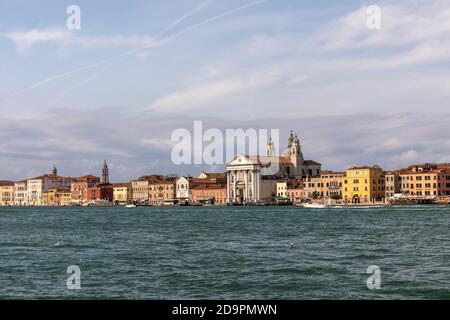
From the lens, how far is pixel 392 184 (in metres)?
85.8

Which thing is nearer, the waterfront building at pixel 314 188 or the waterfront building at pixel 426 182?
the waterfront building at pixel 426 182

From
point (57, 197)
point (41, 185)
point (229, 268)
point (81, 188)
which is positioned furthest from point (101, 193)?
point (229, 268)

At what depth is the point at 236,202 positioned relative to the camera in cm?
10375

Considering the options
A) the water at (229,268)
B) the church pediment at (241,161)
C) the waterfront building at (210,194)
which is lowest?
the water at (229,268)

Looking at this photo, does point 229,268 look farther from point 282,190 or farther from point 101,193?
point 101,193

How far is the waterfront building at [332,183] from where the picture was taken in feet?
306

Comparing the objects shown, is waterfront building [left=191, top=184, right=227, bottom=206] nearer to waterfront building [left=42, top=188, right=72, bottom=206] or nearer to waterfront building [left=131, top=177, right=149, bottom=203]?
waterfront building [left=131, top=177, right=149, bottom=203]

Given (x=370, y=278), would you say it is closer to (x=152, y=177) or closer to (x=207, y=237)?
(x=207, y=237)

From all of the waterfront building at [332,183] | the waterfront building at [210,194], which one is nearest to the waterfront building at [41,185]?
the waterfront building at [210,194]

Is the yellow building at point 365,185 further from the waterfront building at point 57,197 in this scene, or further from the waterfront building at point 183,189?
the waterfront building at point 57,197

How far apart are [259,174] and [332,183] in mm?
13740

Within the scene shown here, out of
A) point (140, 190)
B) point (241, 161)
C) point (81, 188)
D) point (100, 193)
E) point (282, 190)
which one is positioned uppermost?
point (241, 161)

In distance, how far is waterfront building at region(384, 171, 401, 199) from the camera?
3369 inches

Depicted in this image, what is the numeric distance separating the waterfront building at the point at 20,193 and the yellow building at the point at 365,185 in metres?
73.2
